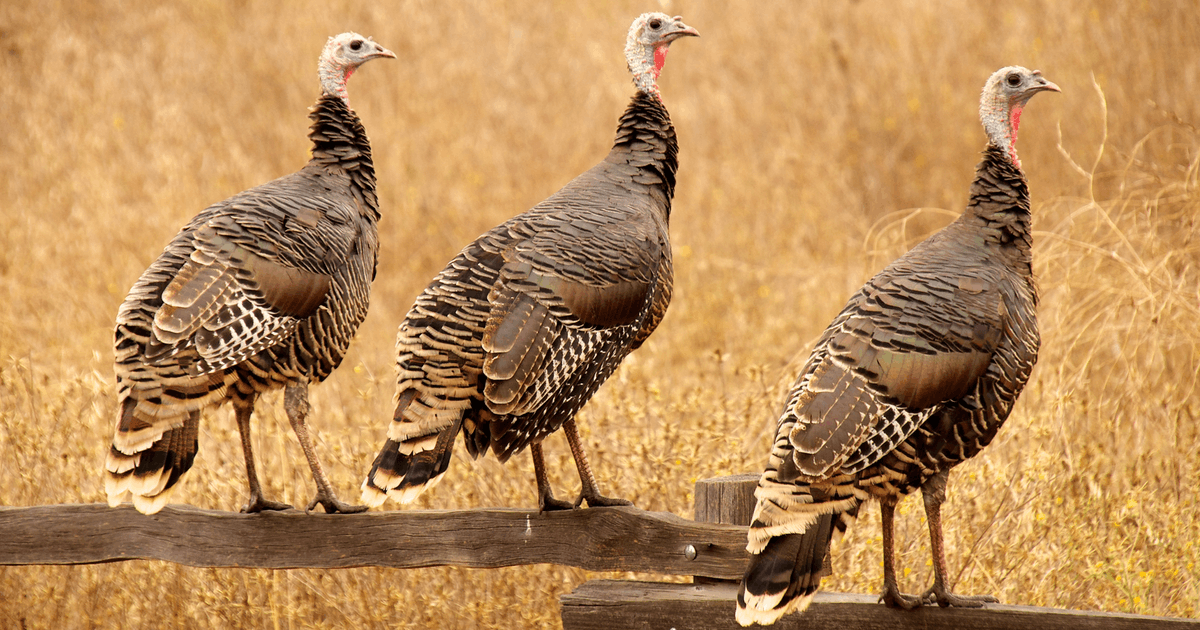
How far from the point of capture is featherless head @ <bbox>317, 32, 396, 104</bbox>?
15.3 feet

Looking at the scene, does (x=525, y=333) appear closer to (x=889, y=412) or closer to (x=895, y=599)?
(x=889, y=412)

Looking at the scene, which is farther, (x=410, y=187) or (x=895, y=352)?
(x=410, y=187)

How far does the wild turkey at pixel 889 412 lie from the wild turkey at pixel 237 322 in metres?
1.64

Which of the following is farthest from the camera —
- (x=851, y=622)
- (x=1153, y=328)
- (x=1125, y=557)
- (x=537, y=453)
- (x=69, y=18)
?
(x=69, y=18)

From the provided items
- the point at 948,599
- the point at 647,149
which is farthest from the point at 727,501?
the point at 647,149

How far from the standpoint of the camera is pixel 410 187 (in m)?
11.2

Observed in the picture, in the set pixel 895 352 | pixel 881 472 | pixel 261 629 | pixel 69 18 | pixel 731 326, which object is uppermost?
pixel 69 18

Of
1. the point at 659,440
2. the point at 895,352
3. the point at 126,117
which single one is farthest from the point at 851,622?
the point at 126,117

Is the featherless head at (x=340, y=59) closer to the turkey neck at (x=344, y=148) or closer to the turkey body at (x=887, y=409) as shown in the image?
the turkey neck at (x=344, y=148)

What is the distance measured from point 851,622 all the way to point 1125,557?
7.31 ft

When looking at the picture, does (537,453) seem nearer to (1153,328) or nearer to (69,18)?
(1153,328)

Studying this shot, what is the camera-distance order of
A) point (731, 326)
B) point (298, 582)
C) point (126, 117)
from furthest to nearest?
point (126, 117)
point (731, 326)
point (298, 582)

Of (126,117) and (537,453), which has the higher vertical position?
(126,117)

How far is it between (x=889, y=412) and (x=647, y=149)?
1.60 m
